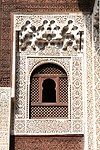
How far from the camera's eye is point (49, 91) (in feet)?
33.8

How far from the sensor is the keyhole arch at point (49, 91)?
10.1 meters

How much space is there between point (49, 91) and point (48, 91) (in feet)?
0.06

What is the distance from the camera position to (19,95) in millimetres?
9898

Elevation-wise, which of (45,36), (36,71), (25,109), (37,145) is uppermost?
(45,36)

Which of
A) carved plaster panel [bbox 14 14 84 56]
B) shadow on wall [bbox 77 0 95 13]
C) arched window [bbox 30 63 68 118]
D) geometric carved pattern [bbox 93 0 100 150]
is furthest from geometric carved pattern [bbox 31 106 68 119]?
shadow on wall [bbox 77 0 95 13]

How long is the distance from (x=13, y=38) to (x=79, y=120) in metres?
1.87

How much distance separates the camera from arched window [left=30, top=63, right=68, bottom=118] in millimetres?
9898

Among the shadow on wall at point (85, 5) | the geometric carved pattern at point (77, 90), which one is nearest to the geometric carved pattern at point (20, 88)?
the geometric carved pattern at point (77, 90)

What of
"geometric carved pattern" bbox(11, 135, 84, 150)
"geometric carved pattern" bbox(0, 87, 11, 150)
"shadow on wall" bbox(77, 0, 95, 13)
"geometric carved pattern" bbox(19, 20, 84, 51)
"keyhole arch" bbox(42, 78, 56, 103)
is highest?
"shadow on wall" bbox(77, 0, 95, 13)

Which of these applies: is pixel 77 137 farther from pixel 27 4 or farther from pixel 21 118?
pixel 27 4

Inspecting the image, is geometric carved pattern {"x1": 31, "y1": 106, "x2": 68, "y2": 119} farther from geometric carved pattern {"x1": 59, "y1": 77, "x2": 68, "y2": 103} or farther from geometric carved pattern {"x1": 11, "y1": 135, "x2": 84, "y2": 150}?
geometric carved pattern {"x1": 11, "y1": 135, "x2": 84, "y2": 150}

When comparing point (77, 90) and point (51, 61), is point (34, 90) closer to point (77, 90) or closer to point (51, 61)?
point (51, 61)

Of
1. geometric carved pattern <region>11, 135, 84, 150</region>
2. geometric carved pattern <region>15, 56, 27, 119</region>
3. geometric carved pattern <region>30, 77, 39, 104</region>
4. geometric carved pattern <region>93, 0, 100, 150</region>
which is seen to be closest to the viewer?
geometric carved pattern <region>93, 0, 100, 150</region>

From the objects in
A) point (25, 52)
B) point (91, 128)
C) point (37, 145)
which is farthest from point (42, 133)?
point (25, 52)
